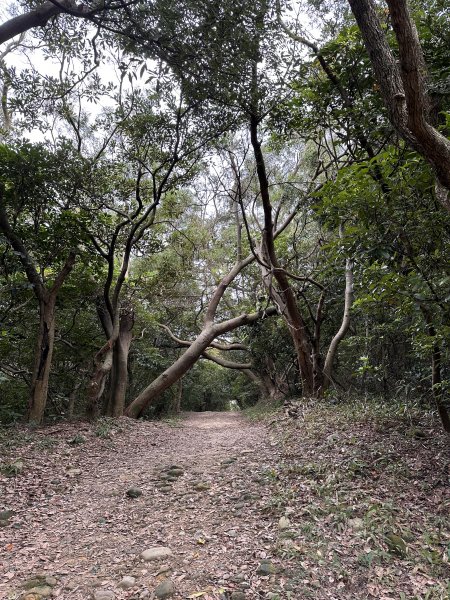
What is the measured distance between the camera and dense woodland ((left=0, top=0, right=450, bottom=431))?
3934 mm

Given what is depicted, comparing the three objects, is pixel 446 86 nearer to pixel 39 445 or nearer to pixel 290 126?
pixel 290 126

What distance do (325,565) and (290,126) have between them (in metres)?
6.73

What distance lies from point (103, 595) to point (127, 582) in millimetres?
191

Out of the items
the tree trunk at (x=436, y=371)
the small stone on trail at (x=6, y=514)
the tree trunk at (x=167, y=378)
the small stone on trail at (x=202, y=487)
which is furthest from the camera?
the tree trunk at (x=167, y=378)

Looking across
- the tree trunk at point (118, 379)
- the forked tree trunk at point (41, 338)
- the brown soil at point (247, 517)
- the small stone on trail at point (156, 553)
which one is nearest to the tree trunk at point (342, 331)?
the brown soil at point (247, 517)

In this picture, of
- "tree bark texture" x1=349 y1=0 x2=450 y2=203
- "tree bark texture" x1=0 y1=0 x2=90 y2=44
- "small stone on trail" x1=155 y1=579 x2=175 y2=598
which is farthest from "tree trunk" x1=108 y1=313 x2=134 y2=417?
"tree bark texture" x1=349 y1=0 x2=450 y2=203

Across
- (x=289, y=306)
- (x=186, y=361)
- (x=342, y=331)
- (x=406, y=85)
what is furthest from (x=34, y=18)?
(x=186, y=361)

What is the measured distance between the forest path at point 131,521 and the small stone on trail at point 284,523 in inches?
5.1

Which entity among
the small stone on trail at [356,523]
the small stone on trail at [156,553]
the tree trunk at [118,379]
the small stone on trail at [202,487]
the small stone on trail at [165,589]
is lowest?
the small stone on trail at [165,589]

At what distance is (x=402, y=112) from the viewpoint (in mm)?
3059

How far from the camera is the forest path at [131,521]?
2.82 m

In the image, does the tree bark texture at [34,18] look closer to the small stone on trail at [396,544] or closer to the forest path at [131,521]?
the forest path at [131,521]

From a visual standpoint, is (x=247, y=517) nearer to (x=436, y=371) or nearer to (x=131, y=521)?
(x=131, y=521)

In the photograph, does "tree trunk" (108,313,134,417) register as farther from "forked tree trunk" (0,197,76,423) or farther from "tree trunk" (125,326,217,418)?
"forked tree trunk" (0,197,76,423)
